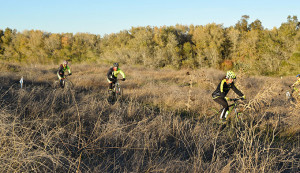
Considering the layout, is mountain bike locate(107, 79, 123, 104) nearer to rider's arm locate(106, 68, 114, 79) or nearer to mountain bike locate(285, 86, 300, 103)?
rider's arm locate(106, 68, 114, 79)

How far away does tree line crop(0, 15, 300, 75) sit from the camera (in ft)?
129

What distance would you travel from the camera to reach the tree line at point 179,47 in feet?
129

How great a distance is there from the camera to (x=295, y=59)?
32219mm

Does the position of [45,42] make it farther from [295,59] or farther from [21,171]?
[21,171]

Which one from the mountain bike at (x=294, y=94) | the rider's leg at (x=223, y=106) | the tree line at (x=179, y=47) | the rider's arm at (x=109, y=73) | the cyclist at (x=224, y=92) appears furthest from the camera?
the tree line at (x=179, y=47)

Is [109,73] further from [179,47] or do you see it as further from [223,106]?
[179,47]

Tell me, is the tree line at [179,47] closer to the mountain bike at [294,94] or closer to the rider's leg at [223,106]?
the mountain bike at [294,94]

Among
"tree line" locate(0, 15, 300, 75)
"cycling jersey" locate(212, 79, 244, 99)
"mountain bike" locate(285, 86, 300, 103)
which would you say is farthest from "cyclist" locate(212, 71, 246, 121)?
"tree line" locate(0, 15, 300, 75)

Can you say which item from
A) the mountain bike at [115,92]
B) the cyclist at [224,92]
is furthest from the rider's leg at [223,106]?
the mountain bike at [115,92]

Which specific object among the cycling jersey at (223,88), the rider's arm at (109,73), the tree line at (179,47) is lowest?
the cycling jersey at (223,88)

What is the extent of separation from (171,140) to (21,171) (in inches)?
114

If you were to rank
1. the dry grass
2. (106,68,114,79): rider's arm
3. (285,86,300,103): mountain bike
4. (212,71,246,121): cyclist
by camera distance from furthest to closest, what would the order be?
1. (106,68,114,79): rider's arm
2. (285,86,300,103): mountain bike
3. (212,71,246,121): cyclist
4. the dry grass

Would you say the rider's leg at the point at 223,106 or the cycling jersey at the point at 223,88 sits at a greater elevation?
the cycling jersey at the point at 223,88

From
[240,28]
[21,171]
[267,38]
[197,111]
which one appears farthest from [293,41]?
[21,171]
